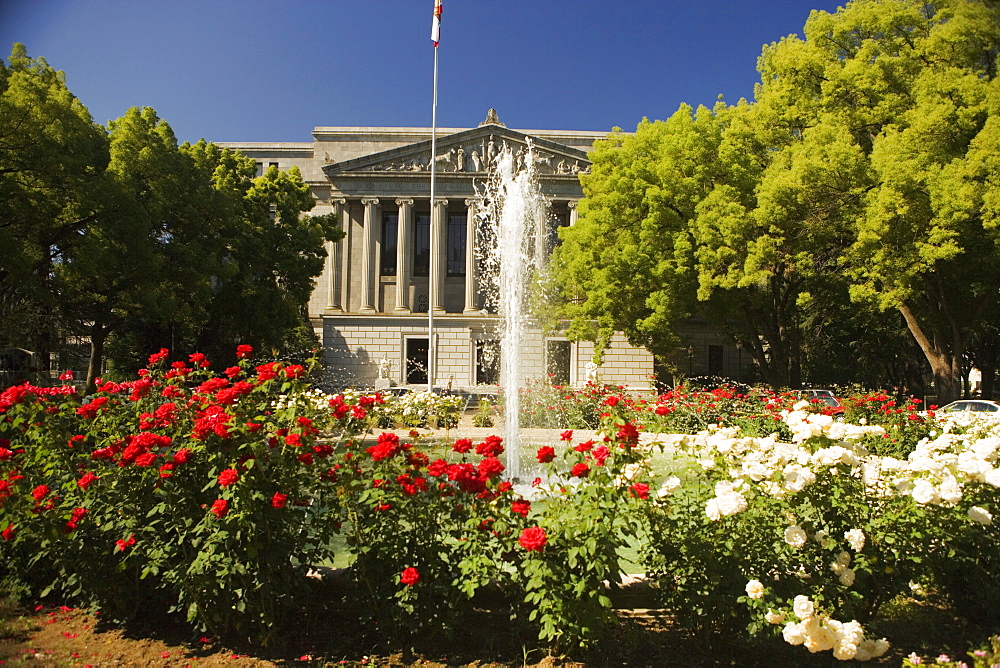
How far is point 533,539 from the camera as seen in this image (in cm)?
372

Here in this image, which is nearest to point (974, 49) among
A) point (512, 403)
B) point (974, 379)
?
point (512, 403)

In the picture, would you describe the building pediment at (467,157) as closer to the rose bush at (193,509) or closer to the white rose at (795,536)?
the rose bush at (193,509)

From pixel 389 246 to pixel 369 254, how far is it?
3.56 meters

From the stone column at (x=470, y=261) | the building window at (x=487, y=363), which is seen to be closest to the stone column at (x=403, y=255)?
the stone column at (x=470, y=261)

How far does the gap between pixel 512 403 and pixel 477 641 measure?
9418 mm

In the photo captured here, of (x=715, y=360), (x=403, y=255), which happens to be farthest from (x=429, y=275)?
(x=715, y=360)

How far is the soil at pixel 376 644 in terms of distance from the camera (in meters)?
4.25

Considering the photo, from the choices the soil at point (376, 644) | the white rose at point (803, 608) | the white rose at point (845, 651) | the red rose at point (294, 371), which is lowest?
the soil at point (376, 644)

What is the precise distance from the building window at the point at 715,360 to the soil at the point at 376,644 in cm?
3940

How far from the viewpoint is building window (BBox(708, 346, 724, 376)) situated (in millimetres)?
42844

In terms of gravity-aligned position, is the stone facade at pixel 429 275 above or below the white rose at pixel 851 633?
above

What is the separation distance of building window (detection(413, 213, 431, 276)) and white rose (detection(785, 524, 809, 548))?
42609 millimetres

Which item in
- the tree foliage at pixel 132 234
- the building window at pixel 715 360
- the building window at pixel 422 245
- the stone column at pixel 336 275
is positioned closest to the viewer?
the tree foliage at pixel 132 234

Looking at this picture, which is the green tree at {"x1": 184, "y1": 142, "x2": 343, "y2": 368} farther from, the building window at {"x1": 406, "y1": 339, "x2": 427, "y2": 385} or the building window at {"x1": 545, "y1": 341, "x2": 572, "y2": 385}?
the building window at {"x1": 545, "y1": 341, "x2": 572, "y2": 385}
